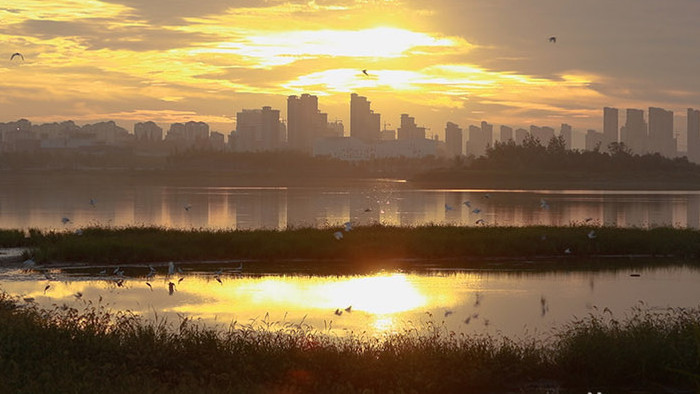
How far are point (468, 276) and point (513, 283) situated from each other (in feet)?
7.57

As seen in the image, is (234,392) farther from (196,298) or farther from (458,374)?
(196,298)

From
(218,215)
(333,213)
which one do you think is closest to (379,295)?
(218,215)

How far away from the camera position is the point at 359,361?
14945 mm

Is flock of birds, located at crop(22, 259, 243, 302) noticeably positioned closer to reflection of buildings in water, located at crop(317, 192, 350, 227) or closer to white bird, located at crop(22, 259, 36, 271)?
white bird, located at crop(22, 259, 36, 271)

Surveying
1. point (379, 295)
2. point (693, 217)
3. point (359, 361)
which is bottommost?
point (379, 295)

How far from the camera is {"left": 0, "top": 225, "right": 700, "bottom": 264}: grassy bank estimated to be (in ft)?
116

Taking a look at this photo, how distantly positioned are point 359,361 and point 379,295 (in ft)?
39.7

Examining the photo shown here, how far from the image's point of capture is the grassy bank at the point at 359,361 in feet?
46.6

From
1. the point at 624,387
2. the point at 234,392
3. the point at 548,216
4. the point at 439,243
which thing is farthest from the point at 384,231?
the point at 548,216

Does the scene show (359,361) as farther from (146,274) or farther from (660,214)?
(660,214)

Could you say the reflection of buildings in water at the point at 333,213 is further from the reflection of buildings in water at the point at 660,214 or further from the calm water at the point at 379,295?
the calm water at the point at 379,295

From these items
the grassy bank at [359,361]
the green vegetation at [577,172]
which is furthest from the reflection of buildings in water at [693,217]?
the green vegetation at [577,172]

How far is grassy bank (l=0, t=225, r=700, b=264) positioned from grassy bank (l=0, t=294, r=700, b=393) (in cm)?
1918

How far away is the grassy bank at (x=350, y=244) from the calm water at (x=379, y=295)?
235 centimetres
